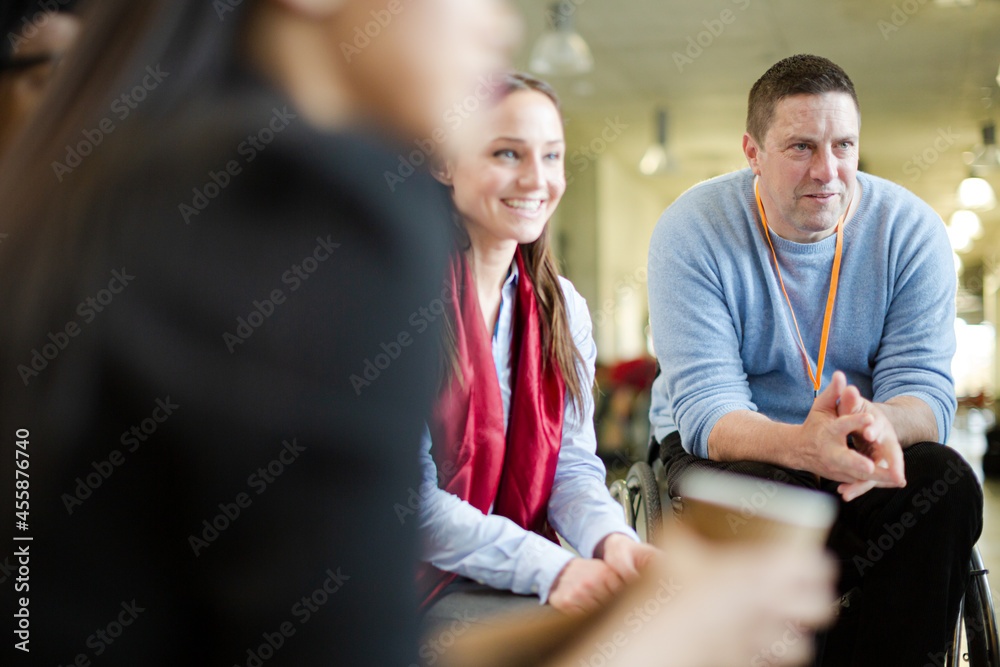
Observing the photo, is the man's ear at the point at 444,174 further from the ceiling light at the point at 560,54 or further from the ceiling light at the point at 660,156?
the ceiling light at the point at 660,156

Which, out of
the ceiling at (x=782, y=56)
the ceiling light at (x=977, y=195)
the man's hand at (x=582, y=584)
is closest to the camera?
the man's hand at (x=582, y=584)

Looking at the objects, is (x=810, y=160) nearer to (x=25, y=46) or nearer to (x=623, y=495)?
(x=623, y=495)

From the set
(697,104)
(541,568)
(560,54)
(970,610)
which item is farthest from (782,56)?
(541,568)

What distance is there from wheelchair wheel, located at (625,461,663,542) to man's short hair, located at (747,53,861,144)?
2.06 ft

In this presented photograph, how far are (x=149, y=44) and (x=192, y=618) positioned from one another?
298 mm

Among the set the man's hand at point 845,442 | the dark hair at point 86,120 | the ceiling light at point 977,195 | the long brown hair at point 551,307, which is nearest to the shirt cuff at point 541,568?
the long brown hair at point 551,307

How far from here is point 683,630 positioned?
0.49 m

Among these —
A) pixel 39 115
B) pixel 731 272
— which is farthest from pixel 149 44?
pixel 731 272

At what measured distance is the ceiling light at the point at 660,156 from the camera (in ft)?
18.6

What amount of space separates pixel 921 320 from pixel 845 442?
38 centimetres

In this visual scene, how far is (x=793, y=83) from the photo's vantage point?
4.13 feet

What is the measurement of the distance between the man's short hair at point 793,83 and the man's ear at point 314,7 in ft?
3.30

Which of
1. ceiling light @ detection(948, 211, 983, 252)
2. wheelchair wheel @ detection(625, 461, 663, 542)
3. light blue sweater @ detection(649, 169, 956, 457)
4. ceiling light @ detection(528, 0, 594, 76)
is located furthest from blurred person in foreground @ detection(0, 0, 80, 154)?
ceiling light @ detection(948, 211, 983, 252)

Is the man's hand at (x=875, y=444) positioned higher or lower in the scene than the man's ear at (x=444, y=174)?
lower
